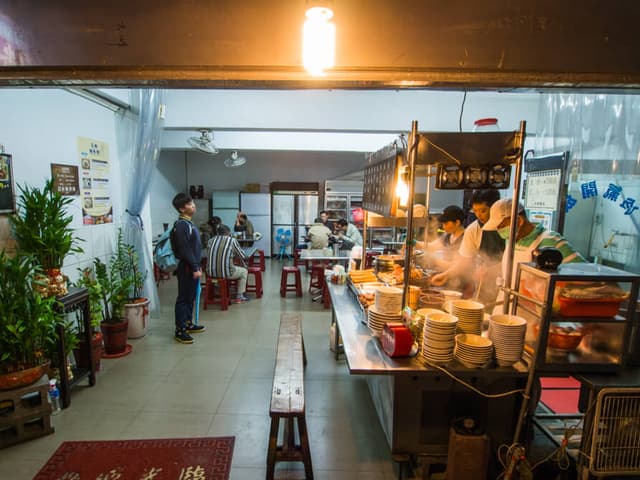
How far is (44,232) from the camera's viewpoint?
115 inches

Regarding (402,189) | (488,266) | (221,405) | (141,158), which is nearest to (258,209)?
(141,158)

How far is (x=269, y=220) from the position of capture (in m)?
9.63

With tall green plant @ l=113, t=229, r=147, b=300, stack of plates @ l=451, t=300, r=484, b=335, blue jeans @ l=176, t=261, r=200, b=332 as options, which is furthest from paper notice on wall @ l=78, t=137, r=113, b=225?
stack of plates @ l=451, t=300, r=484, b=335

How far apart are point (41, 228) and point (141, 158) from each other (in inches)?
68.3

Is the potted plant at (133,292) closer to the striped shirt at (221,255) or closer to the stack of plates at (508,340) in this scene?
the striped shirt at (221,255)

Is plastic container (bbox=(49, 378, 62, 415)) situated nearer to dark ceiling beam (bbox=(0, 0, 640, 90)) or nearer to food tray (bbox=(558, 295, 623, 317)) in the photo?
dark ceiling beam (bbox=(0, 0, 640, 90))

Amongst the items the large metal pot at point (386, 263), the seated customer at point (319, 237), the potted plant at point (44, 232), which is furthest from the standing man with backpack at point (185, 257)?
the seated customer at point (319, 237)

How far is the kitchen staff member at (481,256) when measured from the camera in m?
3.13

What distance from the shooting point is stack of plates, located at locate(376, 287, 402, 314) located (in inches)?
87.0

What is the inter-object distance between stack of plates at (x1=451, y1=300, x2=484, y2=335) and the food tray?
16.0 inches

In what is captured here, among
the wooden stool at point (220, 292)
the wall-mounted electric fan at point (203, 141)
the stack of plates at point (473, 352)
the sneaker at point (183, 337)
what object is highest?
the wall-mounted electric fan at point (203, 141)

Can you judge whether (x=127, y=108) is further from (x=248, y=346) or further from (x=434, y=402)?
(x=434, y=402)

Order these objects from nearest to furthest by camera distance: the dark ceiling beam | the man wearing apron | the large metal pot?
the dark ceiling beam, the man wearing apron, the large metal pot

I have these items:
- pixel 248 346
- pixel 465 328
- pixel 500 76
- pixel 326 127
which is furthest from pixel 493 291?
pixel 326 127
